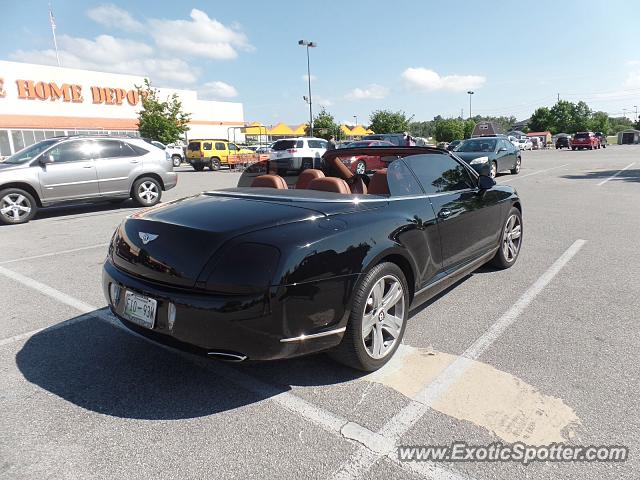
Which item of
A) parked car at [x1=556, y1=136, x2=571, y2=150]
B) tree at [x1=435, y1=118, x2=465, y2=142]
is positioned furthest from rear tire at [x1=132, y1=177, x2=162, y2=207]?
tree at [x1=435, y1=118, x2=465, y2=142]

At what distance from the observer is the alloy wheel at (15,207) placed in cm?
849

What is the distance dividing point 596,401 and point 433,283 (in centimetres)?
129

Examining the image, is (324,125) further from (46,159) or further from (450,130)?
(46,159)

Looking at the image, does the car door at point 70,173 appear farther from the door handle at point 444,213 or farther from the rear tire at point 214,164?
the rear tire at point 214,164

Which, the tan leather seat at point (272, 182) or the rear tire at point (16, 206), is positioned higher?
the tan leather seat at point (272, 182)

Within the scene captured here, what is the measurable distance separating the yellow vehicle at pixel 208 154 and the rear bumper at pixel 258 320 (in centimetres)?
2407

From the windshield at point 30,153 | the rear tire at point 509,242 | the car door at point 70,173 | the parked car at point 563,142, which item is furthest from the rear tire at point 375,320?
the parked car at point 563,142

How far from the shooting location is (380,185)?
338 cm

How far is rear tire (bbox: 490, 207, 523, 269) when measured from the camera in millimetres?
4957

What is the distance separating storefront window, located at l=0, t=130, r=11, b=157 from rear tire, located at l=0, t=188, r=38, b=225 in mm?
30155

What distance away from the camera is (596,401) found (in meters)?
2.53

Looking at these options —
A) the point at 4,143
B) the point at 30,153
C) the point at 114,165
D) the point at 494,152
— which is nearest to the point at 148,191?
the point at 114,165

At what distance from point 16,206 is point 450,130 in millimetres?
65426

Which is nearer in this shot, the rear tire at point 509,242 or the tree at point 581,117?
the rear tire at point 509,242
